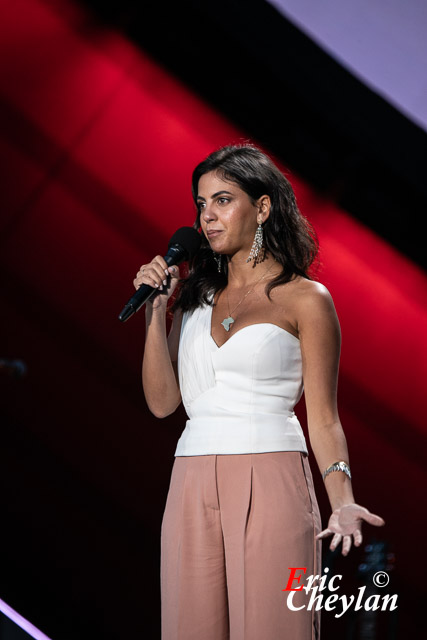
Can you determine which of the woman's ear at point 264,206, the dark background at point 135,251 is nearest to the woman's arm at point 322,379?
the woman's ear at point 264,206

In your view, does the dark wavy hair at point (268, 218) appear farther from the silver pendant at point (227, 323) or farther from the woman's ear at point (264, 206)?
the silver pendant at point (227, 323)

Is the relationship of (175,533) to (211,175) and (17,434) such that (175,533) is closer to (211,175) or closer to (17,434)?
(211,175)

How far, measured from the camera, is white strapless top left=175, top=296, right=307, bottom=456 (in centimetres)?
158

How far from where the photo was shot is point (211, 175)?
1.82 metres

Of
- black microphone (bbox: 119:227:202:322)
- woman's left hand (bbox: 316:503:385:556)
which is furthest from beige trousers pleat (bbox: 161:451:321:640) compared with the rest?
black microphone (bbox: 119:227:202:322)

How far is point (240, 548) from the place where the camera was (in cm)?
150

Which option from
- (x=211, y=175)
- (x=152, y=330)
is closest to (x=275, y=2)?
(x=211, y=175)

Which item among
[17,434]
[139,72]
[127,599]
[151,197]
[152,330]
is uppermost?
[139,72]

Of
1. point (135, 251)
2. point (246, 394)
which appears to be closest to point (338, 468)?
point (246, 394)

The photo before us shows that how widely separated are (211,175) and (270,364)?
1.66 ft

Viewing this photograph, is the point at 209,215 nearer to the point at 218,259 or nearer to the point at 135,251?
the point at 218,259

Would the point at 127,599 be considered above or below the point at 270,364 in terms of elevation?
below

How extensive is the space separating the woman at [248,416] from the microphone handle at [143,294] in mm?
23

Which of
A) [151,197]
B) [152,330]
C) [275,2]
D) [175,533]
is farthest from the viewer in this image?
[151,197]
